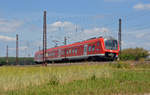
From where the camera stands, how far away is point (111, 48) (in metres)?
32.4

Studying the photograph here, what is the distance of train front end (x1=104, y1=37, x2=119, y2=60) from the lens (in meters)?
31.5

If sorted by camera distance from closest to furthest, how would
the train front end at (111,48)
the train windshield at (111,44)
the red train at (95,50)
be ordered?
1. the red train at (95,50)
2. the train front end at (111,48)
3. the train windshield at (111,44)

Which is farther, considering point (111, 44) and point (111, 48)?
point (111, 44)

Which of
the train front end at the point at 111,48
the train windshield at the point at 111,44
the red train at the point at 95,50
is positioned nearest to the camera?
the red train at the point at 95,50

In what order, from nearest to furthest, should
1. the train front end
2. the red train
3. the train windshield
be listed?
the red train, the train front end, the train windshield

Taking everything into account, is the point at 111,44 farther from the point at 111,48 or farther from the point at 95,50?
the point at 95,50

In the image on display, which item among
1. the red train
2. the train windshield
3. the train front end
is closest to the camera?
the red train

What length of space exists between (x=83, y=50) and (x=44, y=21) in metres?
7.19

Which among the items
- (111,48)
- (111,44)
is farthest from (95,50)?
(111,44)

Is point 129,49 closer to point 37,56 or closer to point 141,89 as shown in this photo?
point 37,56

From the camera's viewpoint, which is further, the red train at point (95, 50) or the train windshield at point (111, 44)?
the train windshield at point (111, 44)

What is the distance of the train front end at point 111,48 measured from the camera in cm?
3152

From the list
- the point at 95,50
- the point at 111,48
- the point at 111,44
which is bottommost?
the point at 95,50

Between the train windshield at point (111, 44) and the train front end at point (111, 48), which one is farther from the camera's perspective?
the train windshield at point (111, 44)
